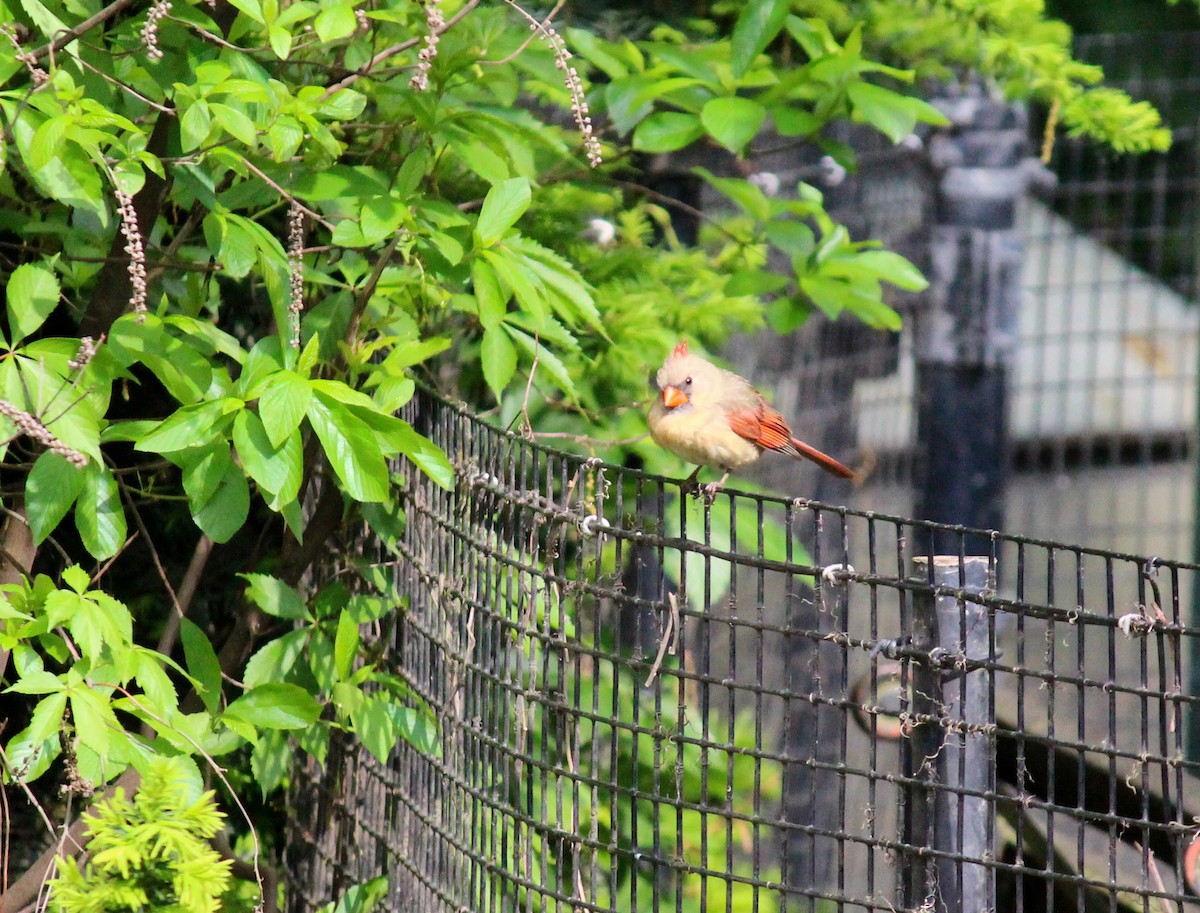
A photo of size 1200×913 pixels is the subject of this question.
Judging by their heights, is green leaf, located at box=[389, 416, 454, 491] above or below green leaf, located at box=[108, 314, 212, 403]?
below

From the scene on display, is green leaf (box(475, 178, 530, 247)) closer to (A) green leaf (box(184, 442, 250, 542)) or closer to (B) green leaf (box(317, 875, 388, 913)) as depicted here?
(A) green leaf (box(184, 442, 250, 542))

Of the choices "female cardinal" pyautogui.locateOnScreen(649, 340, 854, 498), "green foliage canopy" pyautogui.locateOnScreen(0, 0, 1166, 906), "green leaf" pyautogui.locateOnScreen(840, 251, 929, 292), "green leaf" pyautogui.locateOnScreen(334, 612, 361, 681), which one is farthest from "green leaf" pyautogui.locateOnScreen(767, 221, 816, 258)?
"green leaf" pyautogui.locateOnScreen(334, 612, 361, 681)

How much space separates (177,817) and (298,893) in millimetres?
1071

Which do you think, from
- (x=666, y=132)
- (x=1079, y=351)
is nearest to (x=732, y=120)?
(x=666, y=132)

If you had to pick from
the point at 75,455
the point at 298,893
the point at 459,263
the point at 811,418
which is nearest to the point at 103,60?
the point at 459,263

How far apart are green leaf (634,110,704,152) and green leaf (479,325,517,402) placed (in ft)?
1.88

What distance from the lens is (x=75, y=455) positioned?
2.02 meters

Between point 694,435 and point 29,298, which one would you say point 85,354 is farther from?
point 694,435

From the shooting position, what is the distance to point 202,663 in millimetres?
2725

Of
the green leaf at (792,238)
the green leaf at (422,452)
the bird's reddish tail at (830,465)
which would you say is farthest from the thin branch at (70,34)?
the bird's reddish tail at (830,465)

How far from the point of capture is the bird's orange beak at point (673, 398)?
10.8 ft

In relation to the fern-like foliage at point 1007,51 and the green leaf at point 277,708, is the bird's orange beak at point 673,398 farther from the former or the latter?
the fern-like foliage at point 1007,51

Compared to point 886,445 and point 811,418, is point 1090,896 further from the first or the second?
point 886,445

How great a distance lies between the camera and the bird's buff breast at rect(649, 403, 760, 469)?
3295 mm
